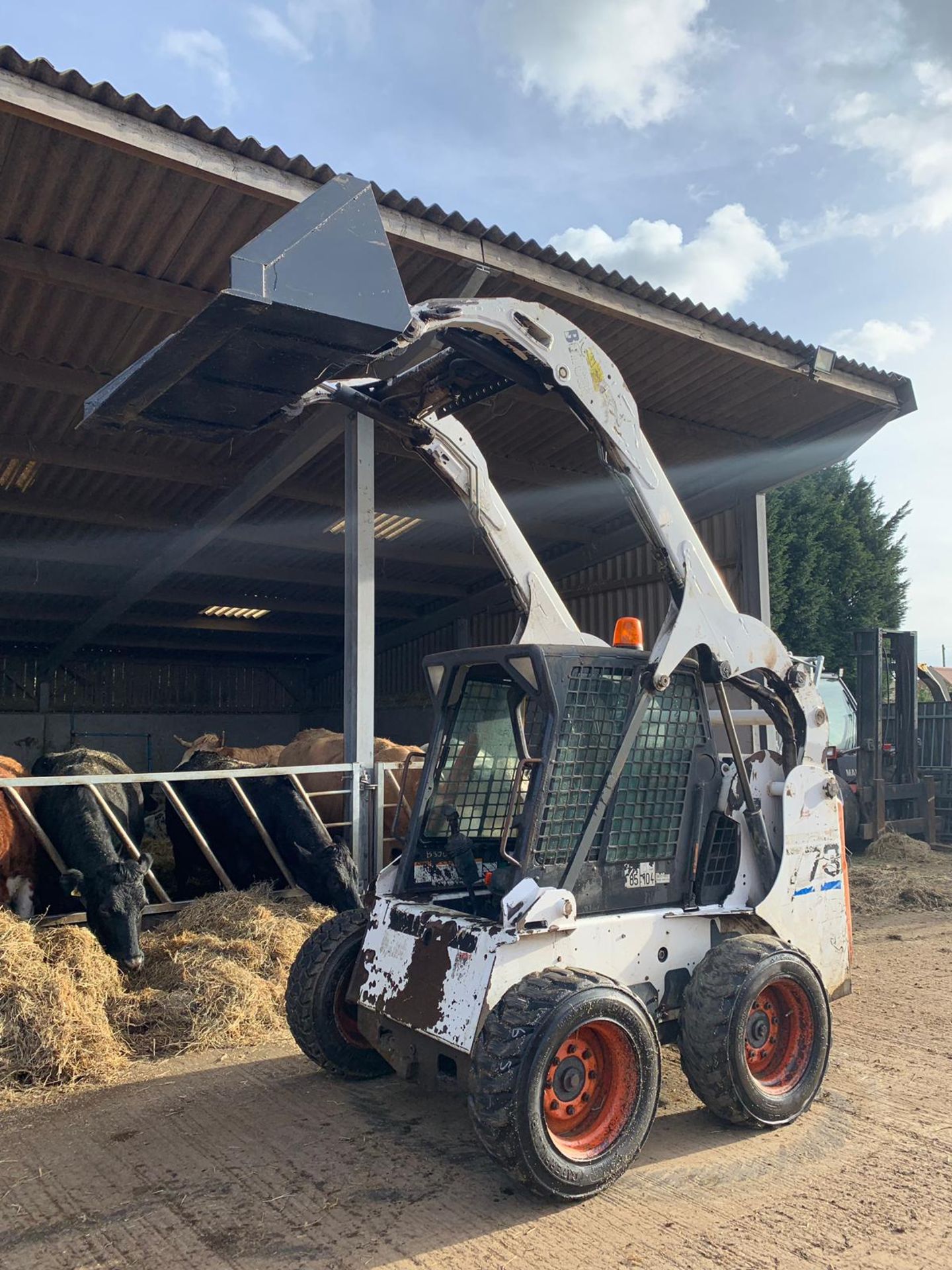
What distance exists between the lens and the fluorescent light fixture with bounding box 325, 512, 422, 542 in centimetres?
1434

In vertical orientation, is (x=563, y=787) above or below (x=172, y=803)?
above

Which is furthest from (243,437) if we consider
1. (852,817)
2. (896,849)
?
(896,849)

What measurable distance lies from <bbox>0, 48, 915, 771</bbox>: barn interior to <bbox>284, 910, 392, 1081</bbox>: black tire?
146 inches

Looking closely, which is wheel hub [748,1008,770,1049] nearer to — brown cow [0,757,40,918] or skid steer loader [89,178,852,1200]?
skid steer loader [89,178,852,1200]

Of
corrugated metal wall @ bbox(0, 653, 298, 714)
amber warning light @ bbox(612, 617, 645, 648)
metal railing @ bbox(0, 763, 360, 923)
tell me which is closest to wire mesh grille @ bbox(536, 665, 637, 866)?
amber warning light @ bbox(612, 617, 645, 648)

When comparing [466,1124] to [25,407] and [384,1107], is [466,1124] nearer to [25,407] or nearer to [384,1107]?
[384,1107]

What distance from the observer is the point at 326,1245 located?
3.27m

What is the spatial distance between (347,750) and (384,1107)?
4.27 meters

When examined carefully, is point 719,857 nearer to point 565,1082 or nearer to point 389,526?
point 565,1082

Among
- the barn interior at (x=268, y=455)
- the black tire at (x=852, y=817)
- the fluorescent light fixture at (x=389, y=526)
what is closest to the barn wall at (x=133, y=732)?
the barn interior at (x=268, y=455)

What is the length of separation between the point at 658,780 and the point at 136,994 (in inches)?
142

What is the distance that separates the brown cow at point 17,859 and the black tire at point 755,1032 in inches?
204

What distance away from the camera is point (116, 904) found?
666 cm

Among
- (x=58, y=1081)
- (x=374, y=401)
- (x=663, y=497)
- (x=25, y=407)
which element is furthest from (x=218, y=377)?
(x=25, y=407)
